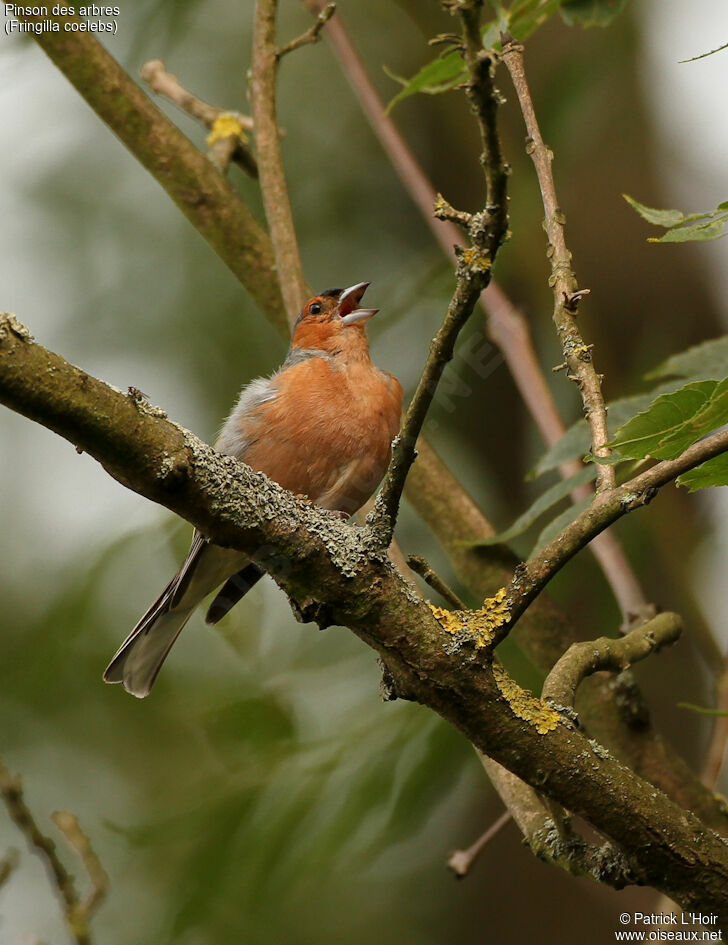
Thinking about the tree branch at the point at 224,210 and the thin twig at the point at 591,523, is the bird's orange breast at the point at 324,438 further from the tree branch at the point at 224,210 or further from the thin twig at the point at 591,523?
the thin twig at the point at 591,523

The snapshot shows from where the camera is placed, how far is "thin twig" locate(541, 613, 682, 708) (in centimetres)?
251

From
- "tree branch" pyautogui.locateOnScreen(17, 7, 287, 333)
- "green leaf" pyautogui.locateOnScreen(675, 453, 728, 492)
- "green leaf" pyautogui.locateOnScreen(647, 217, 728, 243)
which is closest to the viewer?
"green leaf" pyautogui.locateOnScreen(647, 217, 728, 243)

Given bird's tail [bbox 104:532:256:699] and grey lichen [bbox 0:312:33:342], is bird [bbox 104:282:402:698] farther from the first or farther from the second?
grey lichen [bbox 0:312:33:342]

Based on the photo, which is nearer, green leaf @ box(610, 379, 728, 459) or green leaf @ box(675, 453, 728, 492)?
green leaf @ box(610, 379, 728, 459)

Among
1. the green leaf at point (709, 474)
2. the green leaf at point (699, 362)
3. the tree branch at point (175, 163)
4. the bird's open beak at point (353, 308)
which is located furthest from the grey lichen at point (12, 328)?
the bird's open beak at point (353, 308)

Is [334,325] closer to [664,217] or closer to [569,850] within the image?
[664,217]

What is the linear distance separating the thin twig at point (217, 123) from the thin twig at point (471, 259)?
3146 mm

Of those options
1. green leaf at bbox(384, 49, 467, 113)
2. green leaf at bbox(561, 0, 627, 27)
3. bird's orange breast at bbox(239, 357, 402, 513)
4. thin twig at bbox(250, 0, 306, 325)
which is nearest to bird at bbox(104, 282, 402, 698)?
bird's orange breast at bbox(239, 357, 402, 513)

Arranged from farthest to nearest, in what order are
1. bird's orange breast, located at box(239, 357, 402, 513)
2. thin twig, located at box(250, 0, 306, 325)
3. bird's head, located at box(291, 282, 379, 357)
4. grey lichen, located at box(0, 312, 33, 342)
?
bird's head, located at box(291, 282, 379, 357)
thin twig, located at box(250, 0, 306, 325)
bird's orange breast, located at box(239, 357, 402, 513)
grey lichen, located at box(0, 312, 33, 342)

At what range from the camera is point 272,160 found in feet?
14.8

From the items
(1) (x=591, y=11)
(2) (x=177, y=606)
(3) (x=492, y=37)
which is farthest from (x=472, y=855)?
(1) (x=591, y=11)

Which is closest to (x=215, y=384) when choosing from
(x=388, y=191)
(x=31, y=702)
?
(x=388, y=191)

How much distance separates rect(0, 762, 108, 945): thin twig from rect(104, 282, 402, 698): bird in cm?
159

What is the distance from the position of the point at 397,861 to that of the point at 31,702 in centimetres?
244
